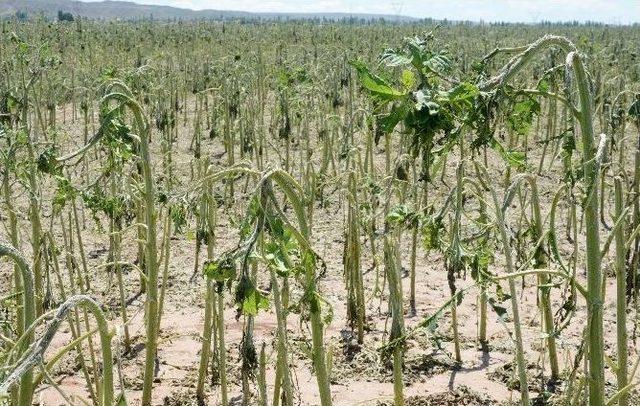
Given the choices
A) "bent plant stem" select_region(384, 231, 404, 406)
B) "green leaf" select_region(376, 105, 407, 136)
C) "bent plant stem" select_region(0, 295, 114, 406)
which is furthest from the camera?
"bent plant stem" select_region(384, 231, 404, 406)

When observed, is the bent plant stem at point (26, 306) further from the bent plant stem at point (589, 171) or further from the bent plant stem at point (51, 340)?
the bent plant stem at point (589, 171)

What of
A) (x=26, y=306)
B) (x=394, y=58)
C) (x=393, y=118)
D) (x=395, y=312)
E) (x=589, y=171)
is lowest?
(x=395, y=312)

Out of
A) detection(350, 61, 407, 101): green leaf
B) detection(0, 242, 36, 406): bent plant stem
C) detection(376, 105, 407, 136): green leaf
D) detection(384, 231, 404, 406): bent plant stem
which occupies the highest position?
detection(350, 61, 407, 101): green leaf

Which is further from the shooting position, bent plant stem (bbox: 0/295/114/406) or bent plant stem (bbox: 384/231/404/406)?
bent plant stem (bbox: 384/231/404/406)

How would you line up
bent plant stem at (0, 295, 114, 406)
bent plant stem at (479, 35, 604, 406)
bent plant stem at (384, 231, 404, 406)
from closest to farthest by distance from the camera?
bent plant stem at (0, 295, 114, 406)
bent plant stem at (479, 35, 604, 406)
bent plant stem at (384, 231, 404, 406)

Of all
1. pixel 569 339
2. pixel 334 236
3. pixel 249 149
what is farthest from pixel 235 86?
pixel 569 339

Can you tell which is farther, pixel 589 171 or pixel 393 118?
pixel 589 171

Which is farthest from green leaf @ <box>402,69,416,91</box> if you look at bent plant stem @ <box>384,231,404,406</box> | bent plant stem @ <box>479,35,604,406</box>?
bent plant stem @ <box>384,231,404,406</box>

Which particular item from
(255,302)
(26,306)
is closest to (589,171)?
(255,302)

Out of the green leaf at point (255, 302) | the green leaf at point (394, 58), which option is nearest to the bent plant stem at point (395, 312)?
the green leaf at point (255, 302)

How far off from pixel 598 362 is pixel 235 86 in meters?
7.37

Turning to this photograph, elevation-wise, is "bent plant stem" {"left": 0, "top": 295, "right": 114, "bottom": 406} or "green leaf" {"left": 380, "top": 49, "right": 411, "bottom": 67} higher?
"green leaf" {"left": 380, "top": 49, "right": 411, "bottom": 67}

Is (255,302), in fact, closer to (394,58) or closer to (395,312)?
(394,58)

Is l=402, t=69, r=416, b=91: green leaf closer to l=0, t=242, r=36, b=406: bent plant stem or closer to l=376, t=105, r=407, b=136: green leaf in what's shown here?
l=376, t=105, r=407, b=136: green leaf
